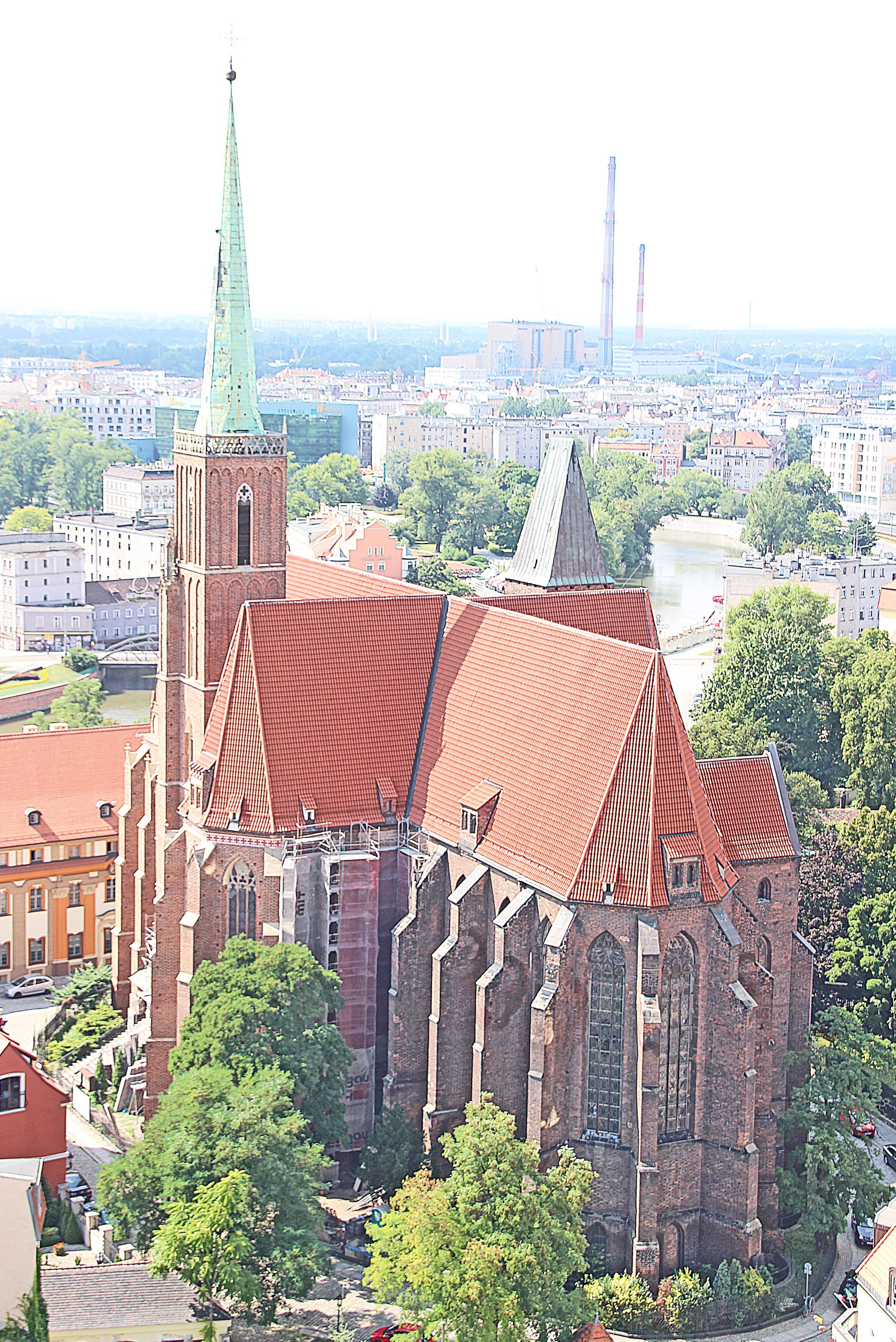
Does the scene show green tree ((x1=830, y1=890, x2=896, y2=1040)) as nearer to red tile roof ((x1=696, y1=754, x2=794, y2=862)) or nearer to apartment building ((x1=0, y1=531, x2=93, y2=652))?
red tile roof ((x1=696, y1=754, x2=794, y2=862))

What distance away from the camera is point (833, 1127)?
185 ft

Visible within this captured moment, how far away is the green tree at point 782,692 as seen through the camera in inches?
3716

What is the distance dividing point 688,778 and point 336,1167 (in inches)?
698

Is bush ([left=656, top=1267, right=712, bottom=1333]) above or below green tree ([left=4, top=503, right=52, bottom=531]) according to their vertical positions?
below

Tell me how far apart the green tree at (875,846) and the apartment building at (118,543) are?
102551 millimetres

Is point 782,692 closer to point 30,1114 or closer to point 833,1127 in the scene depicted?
point 833,1127

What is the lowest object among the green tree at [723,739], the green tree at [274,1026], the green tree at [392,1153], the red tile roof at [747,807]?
the green tree at [392,1153]

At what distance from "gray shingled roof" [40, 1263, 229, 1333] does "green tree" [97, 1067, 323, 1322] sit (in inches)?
62.0

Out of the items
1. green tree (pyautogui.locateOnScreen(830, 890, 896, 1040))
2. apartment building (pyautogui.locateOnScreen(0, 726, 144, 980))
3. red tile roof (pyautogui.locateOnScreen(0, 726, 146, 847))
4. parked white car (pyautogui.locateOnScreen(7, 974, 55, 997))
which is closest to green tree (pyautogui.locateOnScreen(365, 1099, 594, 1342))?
green tree (pyautogui.locateOnScreen(830, 890, 896, 1040))

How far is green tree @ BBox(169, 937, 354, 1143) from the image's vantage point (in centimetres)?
5416

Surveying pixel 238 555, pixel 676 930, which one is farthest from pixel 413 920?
pixel 238 555

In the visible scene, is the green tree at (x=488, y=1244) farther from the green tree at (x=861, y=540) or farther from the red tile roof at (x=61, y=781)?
the green tree at (x=861, y=540)

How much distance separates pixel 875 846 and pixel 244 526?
2810cm

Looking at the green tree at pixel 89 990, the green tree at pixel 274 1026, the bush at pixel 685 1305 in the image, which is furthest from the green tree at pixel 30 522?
the bush at pixel 685 1305
